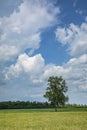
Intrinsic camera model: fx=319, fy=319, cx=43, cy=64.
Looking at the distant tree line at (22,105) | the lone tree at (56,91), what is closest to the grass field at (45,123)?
the lone tree at (56,91)

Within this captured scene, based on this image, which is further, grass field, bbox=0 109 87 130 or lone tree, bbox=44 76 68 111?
lone tree, bbox=44 76 68 111

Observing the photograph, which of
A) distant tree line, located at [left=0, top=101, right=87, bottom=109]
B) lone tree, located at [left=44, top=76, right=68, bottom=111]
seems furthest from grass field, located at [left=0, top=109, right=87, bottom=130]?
distant tree line, located at [left=0, top=101, right=87, bottom=109]

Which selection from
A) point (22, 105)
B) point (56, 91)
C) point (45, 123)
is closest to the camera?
point (45, 123)

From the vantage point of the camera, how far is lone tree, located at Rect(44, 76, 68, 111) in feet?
377

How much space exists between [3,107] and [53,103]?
71454 millimetres

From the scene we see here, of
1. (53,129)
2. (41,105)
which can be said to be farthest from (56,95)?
(53,129)

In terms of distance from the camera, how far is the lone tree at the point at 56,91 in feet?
377

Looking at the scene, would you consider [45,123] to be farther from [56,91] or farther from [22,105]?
[22,105]

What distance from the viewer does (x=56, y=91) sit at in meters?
116

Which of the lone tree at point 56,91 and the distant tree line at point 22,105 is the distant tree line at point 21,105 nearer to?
the distant tree line at point 22,105

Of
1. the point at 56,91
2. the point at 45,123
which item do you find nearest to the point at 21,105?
the point at 56,91

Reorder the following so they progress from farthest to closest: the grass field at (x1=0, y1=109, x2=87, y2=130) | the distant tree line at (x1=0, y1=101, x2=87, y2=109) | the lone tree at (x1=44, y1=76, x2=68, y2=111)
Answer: the distant tree line at (x1=0, y1=101, x2=87, y2=109), the lone tree at (x1=44, y1=76, x2=68, y2=111), the grass field at (x1=0, y1=109, x2=87, y2=130)

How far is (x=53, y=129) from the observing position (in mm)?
24469

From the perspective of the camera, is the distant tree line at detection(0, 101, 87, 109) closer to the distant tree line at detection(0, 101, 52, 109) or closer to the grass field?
the distant tree line at detection(0, 101, 52, 109)
